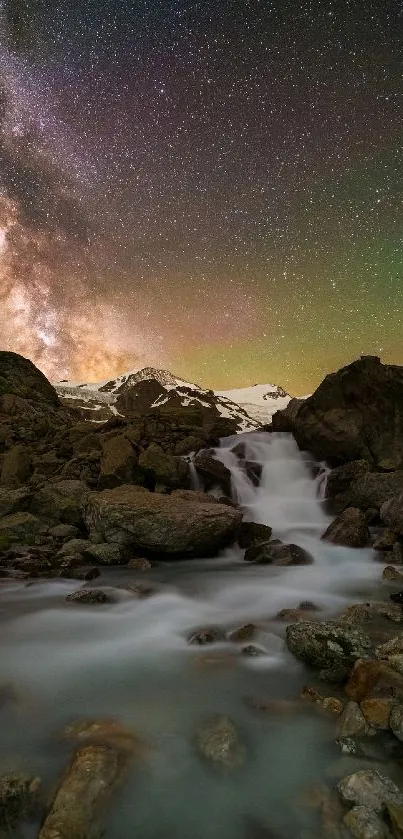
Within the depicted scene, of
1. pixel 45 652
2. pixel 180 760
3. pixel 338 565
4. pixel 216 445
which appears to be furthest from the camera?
pixel 216 445

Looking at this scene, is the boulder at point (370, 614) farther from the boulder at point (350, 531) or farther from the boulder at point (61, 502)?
the boulder at point (61, 502)

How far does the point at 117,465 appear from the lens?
52.5 ft

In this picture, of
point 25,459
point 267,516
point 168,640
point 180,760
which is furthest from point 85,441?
point 180,760

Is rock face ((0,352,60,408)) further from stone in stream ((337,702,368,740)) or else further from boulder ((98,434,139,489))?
stone in stream ((337,702,368,740))

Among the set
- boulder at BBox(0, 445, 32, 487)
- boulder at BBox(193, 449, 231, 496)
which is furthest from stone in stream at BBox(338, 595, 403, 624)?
boulder at BBox(0, 445, 32, 487)

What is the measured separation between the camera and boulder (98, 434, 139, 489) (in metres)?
15.8

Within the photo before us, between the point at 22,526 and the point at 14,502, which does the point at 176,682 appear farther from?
the point at 14,502

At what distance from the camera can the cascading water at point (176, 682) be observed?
3.64 m

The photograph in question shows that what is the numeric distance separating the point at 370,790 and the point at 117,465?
13.4 m

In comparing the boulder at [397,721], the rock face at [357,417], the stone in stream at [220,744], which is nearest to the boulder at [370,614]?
the boulder at [397,721]

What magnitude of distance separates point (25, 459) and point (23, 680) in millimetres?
12887

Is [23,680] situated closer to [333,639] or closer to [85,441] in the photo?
[333,639]

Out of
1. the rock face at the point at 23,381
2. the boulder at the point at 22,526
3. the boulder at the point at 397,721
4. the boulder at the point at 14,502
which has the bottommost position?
the boulder at the point at 397,721

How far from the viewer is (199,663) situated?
6203 millimetres
